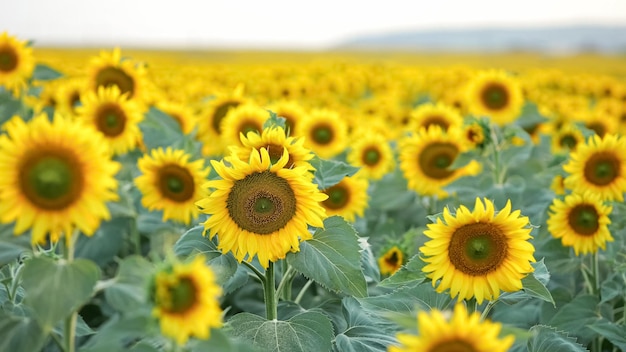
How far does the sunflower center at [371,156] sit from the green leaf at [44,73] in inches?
89.9

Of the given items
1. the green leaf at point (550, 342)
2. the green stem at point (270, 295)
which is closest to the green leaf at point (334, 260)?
the green stem at point (270, 295)

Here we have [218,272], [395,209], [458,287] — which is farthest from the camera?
[395,209]

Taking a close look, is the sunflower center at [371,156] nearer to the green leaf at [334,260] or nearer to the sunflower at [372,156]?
the sunflower at [372,156]

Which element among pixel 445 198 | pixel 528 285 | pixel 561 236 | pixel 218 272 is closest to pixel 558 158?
pixel 445 198

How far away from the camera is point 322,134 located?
17.6 feet

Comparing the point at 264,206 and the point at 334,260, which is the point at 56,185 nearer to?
the point at 264,206

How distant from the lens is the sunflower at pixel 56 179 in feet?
5.54

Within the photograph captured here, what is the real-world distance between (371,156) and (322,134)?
42cm

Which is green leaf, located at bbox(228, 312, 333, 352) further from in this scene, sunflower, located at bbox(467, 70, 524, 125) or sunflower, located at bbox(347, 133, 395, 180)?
sunflower, located at bbox(467, 70, 524, 125)

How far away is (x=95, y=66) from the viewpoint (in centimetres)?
494

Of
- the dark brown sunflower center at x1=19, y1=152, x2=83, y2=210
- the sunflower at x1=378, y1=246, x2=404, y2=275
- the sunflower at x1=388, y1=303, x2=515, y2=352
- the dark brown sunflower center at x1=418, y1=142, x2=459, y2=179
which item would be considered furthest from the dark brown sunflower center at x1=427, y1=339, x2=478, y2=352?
the dark brown sunflower center at x1=418, y1=142, x2=459, y2=179

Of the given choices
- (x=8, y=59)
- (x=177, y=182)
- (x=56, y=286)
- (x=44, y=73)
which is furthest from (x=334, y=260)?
(x=8, y=59)

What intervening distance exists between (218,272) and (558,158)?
306 centimetres

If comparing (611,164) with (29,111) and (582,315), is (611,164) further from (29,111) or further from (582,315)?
(29,111)
